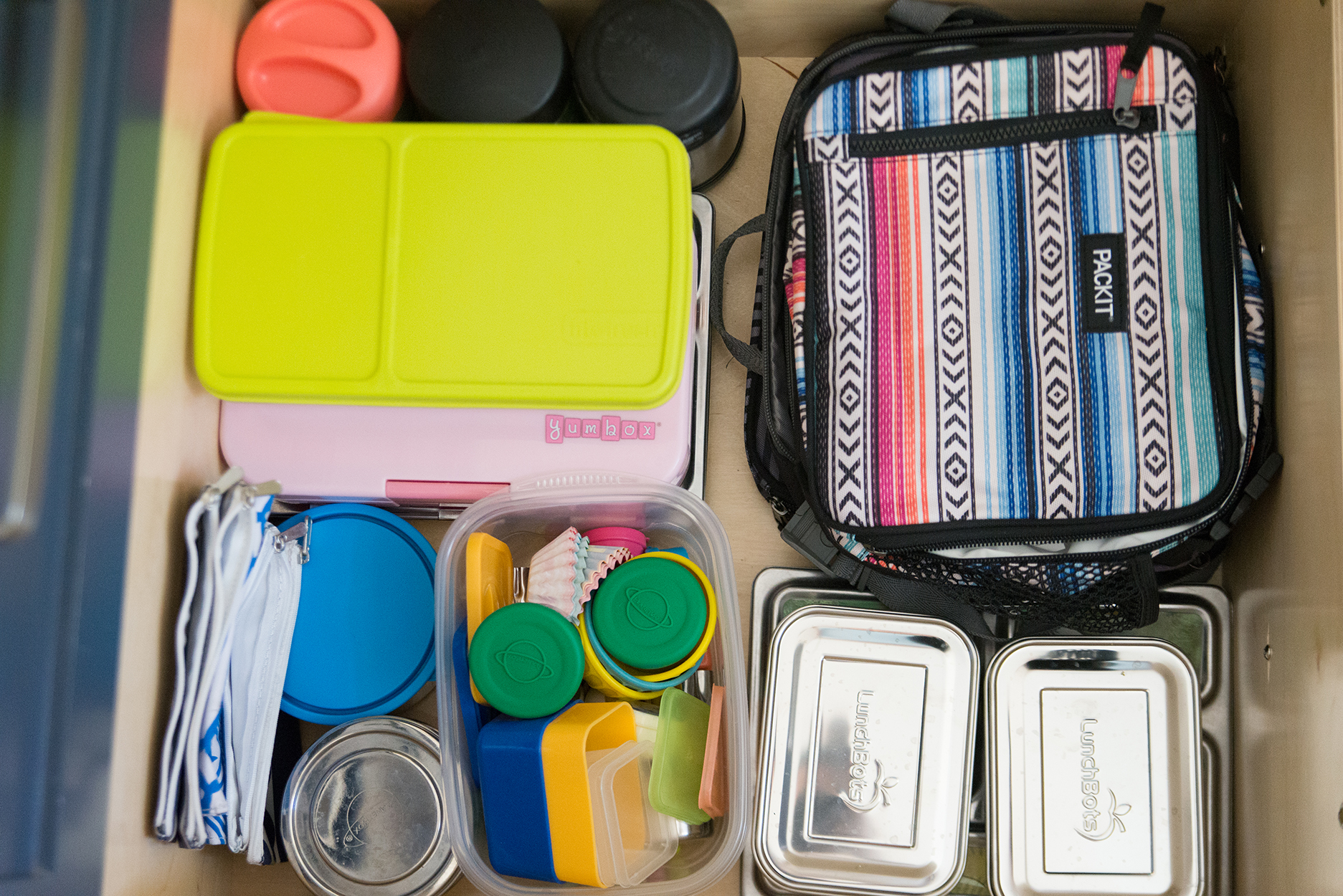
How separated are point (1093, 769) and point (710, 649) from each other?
0.37 meters

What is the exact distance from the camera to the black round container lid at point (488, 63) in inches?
32.4

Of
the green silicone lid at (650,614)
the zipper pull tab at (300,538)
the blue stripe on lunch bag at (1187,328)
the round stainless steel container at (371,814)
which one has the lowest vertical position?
the round stainless steel container at (371,814)

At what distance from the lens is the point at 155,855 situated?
0.76 meters

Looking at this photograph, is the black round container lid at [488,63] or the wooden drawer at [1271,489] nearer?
the wooden drawer at [1271,489]

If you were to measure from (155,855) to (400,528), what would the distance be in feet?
1.08

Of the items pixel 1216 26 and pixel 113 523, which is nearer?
pixel 113 523

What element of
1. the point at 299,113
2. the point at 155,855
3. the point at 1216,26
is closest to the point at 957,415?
the point at 1216,26

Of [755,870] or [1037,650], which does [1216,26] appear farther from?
[755,870]

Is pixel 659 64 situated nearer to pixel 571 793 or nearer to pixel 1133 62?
pixel 1133 62

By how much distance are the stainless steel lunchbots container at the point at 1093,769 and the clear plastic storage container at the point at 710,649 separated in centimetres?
25

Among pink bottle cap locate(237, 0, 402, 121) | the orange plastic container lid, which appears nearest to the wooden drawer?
pink bottle cap locate(237, 0, 402, 121)

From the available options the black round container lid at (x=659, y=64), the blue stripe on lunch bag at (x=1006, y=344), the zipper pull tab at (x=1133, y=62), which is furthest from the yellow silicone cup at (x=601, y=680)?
the zipper pull tab at (x=1133, y=62)

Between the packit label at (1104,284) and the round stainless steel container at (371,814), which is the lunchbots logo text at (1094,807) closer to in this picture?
the packit label at (1104,284)

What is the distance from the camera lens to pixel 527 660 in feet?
2.48
